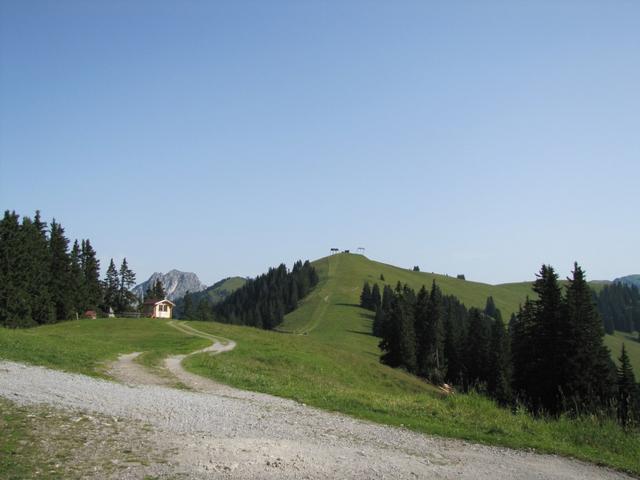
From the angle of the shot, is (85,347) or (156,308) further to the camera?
(156,308)

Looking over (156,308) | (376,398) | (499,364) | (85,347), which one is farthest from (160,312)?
(376,398)

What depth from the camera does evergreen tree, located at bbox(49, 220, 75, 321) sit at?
81.7 meters

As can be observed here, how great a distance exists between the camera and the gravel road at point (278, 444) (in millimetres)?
8984

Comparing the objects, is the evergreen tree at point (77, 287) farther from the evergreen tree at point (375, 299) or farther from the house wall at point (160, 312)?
the evergreen tree at point (375, 299)

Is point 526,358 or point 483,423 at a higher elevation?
point 483,423

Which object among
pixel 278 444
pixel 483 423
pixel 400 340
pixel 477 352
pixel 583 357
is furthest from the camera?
pixel 477 352

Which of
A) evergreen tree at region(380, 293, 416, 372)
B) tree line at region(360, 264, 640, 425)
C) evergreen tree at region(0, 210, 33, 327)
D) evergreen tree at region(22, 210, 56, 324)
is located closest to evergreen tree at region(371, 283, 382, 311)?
evergreen tree at region(380, 293, 416, 372)

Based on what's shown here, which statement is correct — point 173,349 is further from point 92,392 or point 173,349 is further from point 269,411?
point 269,411

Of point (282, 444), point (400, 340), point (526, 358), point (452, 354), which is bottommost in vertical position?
point (452, 354)

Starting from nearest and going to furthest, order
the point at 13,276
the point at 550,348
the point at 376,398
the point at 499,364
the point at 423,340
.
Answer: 1. the point at 376,398
2. the point at 550,348
3. the point at 13,276
4. the point at 499,364
5. the point at 423,340

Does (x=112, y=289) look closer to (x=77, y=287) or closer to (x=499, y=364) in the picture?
(x=77, y=287)

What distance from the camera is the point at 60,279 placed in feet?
270

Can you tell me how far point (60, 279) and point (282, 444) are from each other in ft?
276

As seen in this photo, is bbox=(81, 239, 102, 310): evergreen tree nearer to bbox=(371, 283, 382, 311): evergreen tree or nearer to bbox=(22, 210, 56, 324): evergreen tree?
bbox=(22, 210, 56, 324): evergreen tree
